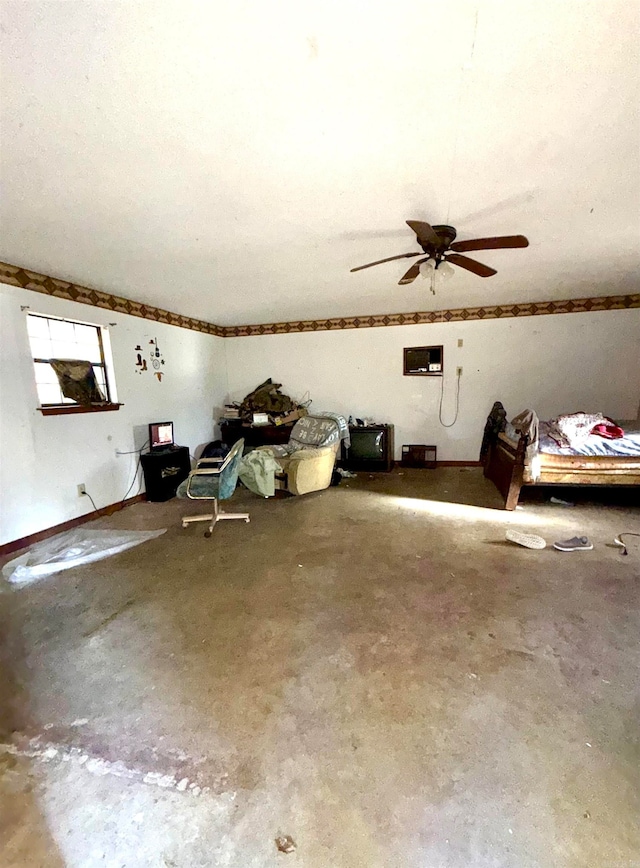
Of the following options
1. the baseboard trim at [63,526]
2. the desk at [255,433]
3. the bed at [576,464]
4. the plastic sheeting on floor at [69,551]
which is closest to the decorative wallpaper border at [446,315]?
the desk at [255,433]

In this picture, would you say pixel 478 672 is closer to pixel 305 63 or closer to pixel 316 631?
pixel 316 631

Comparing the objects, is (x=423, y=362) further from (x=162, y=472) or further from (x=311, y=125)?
(x=311, y=125)

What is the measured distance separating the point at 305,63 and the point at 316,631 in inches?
97.3

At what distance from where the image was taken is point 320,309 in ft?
16.8

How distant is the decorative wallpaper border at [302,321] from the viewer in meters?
3.33

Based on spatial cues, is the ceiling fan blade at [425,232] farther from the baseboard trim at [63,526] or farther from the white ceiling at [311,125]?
the baseboard trim at [63,526]

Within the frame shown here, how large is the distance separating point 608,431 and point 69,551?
5.12 m

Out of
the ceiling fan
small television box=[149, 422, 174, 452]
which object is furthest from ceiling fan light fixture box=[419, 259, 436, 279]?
small television box=[149, 422, 174, 452]

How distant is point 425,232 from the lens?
7.04 ft

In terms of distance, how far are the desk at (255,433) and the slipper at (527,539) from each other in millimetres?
3432

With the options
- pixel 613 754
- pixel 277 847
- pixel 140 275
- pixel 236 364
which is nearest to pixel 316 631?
pixel 277 847

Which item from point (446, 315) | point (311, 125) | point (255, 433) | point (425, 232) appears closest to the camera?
point (311, 125)

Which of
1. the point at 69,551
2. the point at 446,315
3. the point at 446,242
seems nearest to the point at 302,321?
the point at 446,315

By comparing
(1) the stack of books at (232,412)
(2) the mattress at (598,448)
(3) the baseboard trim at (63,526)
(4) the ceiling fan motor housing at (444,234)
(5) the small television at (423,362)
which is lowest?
(3) the baseboard trim at (63,526)
